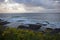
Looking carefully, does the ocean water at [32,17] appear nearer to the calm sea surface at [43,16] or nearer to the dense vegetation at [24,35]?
the calm sea surface at [43,16]

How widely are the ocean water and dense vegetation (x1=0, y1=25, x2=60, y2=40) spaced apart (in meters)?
0.11

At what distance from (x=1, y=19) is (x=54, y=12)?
0.56m

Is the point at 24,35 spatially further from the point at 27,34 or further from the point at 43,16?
the point at 43,16

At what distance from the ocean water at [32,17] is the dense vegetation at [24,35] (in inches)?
4.3

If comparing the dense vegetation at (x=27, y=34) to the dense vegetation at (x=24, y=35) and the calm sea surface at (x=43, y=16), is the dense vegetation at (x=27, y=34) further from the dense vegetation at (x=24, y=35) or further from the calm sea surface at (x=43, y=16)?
the calm sea surface at (x=43, y=16)

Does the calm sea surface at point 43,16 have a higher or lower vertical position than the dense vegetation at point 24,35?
higher

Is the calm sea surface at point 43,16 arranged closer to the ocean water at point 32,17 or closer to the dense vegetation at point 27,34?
the ocean water at point 32,17

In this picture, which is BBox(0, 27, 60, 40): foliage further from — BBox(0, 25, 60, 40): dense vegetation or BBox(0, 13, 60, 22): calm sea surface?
BBox(0, 13, 60, 22): calm sea surface

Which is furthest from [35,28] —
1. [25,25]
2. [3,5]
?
[3,5]

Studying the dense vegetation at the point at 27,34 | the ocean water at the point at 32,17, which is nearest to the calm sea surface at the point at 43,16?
the ocean water at the point at 32,17

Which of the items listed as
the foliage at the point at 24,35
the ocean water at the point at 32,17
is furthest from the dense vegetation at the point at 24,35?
the ocean water at the point at 32,17

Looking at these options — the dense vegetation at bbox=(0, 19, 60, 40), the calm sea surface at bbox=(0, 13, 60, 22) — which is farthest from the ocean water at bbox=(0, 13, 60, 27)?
the dense vegetation at bbox=(0, 19, 60, 40)

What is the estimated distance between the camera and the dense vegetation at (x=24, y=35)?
2.00m

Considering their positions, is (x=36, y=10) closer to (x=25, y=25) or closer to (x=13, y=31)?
(x=25, y=25)
